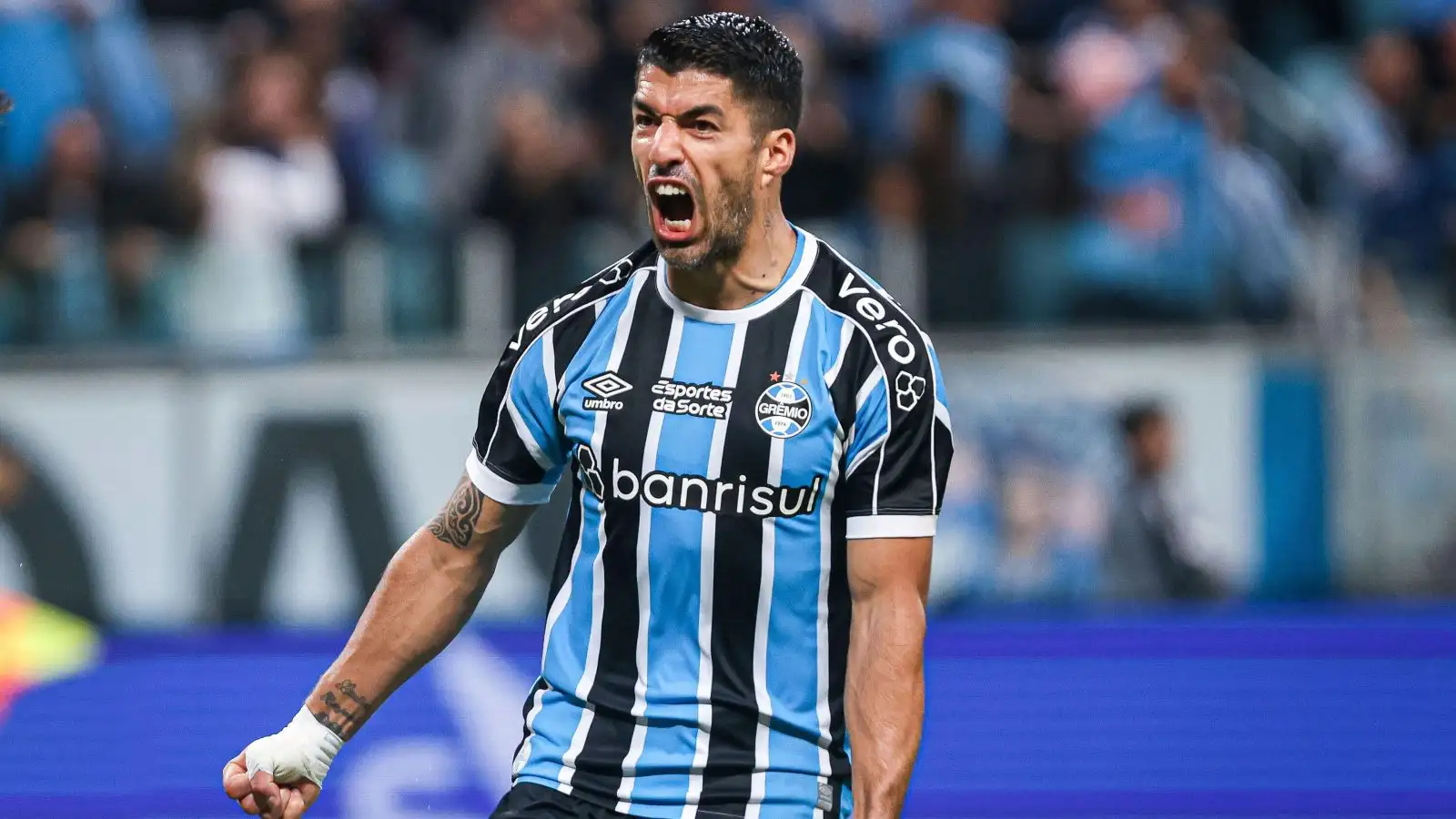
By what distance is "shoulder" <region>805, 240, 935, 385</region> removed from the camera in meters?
3.61

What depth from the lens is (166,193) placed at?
9.26m

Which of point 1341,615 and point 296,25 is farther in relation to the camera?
point 296,25

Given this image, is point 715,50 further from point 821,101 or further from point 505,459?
point 821,101

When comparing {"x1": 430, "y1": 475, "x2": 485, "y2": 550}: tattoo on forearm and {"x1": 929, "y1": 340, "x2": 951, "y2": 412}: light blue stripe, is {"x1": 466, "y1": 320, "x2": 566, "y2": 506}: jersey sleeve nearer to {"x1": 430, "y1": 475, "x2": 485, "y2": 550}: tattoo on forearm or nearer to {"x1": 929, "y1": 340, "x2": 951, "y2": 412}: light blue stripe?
{"x1": 430, "y1": 475, "x2": 485, "y2": 550}: tattoo on forearm

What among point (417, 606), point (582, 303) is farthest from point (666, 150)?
point (417, 606)

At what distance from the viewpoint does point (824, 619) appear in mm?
3646

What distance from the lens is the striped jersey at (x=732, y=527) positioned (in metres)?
3.61

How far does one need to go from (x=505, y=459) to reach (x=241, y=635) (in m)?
5.41

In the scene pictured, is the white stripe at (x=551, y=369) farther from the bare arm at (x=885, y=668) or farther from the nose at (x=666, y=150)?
the bare arm at (x=885, y=668)

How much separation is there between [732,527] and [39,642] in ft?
19.2

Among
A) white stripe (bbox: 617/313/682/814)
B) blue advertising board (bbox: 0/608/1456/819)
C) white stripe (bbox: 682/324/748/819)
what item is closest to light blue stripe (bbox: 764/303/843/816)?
white stripe (bbox: 682/324/748/819)

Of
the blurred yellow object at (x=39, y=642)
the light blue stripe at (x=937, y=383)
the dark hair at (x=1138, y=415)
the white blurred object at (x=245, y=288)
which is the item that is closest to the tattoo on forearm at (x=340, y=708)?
the light blue stripe at (x=937, y=383)

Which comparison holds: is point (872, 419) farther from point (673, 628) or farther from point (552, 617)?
point (552, 617)

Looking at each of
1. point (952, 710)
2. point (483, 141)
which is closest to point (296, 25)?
point (483, 141)
